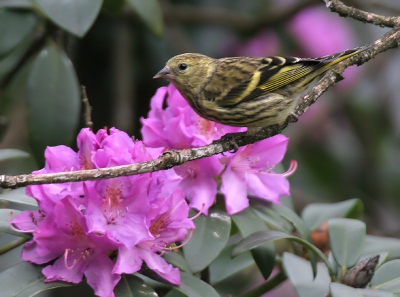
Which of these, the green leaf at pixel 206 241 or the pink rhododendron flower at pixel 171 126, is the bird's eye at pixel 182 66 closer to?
the pink rhododendron flower at pixel 171 126

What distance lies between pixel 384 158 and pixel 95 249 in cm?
353

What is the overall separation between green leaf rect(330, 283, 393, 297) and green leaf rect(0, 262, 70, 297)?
790 millimetres

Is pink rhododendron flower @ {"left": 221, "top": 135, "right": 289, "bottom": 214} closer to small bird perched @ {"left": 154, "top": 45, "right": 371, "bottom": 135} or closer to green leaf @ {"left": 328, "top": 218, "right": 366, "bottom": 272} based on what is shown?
green leaf @ {"left": 328, "top": 218, "right": 366, "bottom": 272}

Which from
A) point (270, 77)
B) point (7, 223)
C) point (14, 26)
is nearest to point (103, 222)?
point (7, 223)

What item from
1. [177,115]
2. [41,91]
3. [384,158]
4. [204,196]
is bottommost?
[384,158]

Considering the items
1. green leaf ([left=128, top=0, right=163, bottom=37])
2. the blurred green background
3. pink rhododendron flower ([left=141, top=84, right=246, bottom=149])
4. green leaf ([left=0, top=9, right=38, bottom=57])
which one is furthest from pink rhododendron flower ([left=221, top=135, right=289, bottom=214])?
green leaf ([left=0, top=9, right=38, bottom=57])

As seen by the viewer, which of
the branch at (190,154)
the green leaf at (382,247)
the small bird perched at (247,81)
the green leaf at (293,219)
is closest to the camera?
the branch at (190,154)

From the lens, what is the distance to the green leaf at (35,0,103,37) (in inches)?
94.9

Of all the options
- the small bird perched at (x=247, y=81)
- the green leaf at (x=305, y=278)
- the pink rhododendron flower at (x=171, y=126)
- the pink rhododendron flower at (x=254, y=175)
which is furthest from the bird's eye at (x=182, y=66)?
the green leaf at (x=305, y=278)

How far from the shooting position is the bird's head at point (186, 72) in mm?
2713

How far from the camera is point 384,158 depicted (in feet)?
15.5

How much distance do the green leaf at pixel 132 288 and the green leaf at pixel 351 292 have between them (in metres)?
0.54

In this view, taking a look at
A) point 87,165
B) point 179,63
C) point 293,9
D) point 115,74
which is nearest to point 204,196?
point 87,165

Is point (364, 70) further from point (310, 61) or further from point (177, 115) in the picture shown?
point (177, 115)
